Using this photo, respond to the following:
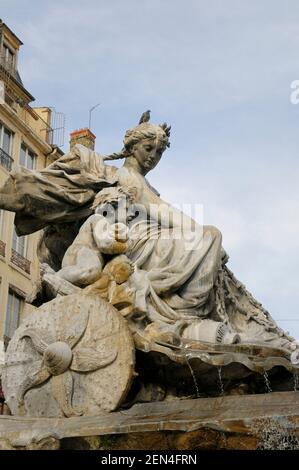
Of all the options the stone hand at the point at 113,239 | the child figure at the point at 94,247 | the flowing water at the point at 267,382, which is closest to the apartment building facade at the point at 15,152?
the child figure at the point at 94,247

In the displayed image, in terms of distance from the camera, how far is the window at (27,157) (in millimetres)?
25116

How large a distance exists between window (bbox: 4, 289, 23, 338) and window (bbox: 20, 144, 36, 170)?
4.46m

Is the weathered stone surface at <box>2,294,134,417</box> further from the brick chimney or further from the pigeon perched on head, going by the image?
the brick chimney

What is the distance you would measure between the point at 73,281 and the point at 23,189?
120 centimetres

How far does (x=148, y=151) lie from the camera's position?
781cm

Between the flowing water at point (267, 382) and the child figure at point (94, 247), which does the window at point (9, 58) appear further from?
the flowing water at point (267, 382)

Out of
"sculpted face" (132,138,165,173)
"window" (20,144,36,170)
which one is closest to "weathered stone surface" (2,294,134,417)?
"sculpted face" (132,138,165,173)

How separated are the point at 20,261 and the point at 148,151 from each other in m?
15.9

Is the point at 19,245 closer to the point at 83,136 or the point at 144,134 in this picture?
the point at 83,136

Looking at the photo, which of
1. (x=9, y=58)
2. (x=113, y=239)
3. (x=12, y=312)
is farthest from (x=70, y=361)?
(x=9, y=58)

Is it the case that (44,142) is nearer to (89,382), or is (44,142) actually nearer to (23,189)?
(23,189)

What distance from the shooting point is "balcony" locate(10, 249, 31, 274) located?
902 inches

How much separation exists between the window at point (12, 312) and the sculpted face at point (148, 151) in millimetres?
14315

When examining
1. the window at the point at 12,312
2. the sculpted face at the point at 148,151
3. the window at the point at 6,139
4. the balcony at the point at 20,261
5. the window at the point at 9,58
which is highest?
the window at the point at 9,58
